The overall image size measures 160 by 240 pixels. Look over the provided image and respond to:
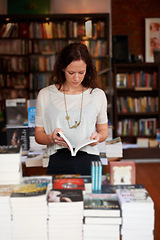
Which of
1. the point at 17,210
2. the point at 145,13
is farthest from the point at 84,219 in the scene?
the point at 145,13

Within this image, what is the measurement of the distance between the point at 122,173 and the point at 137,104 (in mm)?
3739

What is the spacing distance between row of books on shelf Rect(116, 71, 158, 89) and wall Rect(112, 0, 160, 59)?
1490mm

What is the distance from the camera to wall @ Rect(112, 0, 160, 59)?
6203 mm

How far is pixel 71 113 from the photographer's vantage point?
1.78m

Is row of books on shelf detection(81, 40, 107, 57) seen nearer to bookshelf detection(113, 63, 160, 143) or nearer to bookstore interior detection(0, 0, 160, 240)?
bookstore interior detection(0, 0, 160, 240)

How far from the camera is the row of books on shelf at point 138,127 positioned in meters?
5.04

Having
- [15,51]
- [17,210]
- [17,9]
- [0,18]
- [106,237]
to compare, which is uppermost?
[17,9]

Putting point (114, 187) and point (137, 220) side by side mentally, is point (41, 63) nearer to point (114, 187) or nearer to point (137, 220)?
point (114, 187)

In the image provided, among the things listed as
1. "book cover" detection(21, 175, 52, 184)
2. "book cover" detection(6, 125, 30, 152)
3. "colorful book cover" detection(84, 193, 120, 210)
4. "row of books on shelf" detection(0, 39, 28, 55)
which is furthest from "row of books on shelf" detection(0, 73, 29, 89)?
"colorful book cover" detection(84, 193, 120, 210)

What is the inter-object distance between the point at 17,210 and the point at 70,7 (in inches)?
211

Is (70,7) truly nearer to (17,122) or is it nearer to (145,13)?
(145,13)

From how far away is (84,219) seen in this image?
44.4 inches

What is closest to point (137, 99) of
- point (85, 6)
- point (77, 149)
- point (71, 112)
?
point (85, 6)

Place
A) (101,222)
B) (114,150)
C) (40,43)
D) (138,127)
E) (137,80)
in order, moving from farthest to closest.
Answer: (40,43), (138,127), (137,80), (114,150), (101,222)
